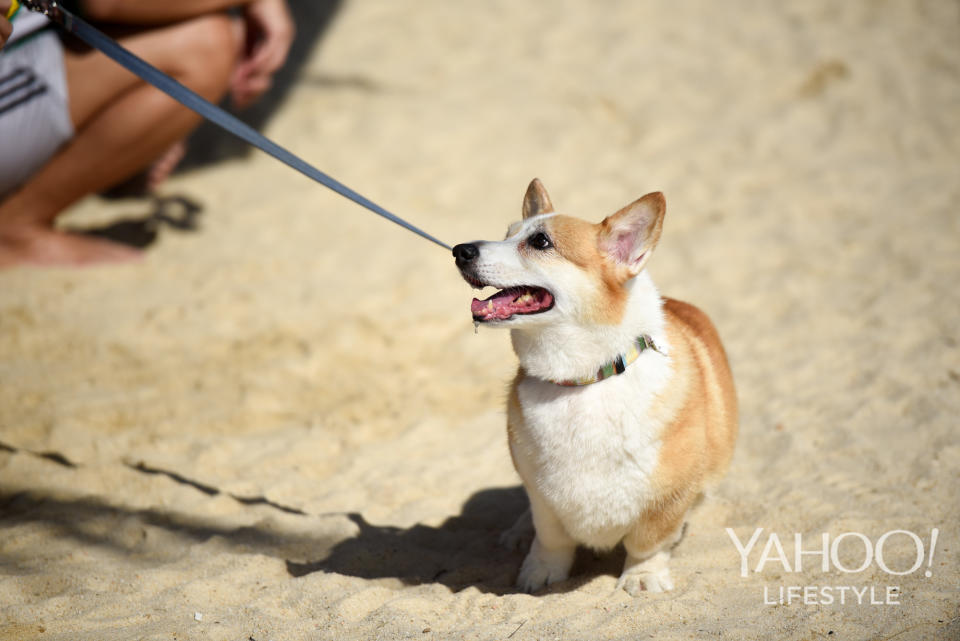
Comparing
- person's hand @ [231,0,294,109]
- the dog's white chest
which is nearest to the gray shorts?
person's hand @ [231,0,294,109]

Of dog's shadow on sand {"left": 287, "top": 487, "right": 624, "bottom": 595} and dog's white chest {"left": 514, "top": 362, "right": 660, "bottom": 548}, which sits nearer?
dog's white chest {"left": 514, "top": 362, "right": 660, "bottom": 548}

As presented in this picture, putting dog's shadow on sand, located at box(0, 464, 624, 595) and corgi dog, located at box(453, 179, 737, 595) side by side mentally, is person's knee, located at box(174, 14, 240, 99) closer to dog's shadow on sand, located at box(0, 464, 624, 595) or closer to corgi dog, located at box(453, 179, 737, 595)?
dog's shadow on sand, located at box(0, 464, 624, 595)

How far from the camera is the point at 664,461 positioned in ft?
7.67

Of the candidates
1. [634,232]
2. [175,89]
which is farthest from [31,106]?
[634,232]

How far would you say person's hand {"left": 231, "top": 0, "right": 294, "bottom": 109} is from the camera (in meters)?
5.02

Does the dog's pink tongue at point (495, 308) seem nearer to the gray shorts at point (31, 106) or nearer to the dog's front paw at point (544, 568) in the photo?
the dog's front paw at point (544, 568)

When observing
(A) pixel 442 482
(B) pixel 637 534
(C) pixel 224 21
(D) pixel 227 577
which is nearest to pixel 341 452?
(A) pixel 442 482

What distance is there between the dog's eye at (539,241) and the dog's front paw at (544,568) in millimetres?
1014

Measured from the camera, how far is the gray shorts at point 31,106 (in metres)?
3.90

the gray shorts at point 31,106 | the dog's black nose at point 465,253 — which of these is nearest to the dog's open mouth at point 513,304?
the dog's black nose at point 465,253

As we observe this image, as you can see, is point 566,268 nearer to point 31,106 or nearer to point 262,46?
point 31,106

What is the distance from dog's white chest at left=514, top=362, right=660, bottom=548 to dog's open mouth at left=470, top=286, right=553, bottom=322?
26 cm

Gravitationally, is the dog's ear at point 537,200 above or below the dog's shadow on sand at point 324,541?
above

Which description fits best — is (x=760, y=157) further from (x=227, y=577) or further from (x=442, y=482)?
(x=227, y=577)
